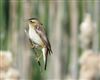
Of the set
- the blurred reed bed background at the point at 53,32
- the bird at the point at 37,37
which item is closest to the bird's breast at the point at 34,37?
the bird at the point at 37,37

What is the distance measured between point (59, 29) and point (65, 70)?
191mm

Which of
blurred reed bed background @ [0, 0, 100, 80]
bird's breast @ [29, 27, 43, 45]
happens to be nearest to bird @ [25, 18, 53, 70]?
bird's breast @ [29, 27, 43, 45]

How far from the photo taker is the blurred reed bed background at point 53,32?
70.1 inches

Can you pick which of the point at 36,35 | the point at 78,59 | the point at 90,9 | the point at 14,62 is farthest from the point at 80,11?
the point at 36,35

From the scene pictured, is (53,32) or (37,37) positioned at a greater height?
(37,37)

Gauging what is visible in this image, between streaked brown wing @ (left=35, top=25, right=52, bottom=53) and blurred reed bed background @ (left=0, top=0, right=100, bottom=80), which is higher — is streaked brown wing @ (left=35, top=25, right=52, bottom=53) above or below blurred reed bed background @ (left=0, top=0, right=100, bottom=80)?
above

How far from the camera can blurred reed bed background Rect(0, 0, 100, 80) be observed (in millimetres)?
1780

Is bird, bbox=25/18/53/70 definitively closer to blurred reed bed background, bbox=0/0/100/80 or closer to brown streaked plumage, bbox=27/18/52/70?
brown streaked plumage, bbox=27/18/52/70

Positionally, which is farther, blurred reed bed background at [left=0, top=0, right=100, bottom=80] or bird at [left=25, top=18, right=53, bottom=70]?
blurred reed bed background at [left=0, top=0, right=100, bottom=80]

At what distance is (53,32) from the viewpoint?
5.94 ft

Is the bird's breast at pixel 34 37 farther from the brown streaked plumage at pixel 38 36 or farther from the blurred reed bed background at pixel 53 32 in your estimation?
the blurred reed bed background at pixel 53 32

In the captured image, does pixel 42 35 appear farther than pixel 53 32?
No

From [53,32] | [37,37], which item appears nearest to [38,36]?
[37,37]

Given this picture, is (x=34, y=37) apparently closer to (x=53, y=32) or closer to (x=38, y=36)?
(x=38, y=36)
